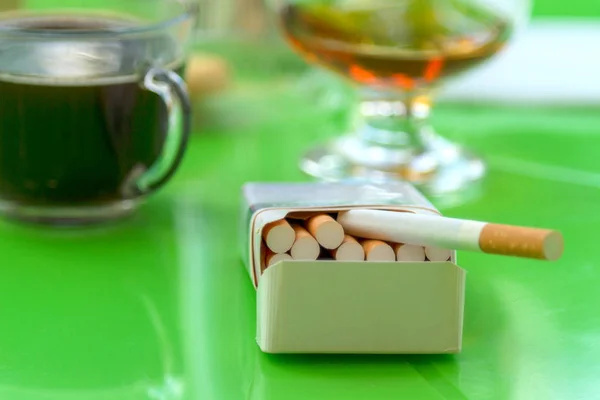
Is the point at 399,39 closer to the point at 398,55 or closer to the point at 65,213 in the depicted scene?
the point at 398,55

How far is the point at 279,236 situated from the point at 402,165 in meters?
0.31

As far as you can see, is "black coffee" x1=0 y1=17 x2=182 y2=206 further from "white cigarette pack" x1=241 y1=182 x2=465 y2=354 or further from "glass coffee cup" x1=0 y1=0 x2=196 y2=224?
"white cigarette pack" x1=241 y1=182 x2=465 y2=354

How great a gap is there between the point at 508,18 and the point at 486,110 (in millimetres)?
203

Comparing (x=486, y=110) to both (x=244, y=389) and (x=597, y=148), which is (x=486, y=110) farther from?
(x=244, y=389)

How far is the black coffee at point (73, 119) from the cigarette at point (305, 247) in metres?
0.19

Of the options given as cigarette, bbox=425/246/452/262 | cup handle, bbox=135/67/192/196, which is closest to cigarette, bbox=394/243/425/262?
cigarette, bbox=425/246/452/262

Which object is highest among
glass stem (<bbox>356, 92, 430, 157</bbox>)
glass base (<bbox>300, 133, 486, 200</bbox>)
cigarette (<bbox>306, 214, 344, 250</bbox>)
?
glass stem (<bbox>356, 92, 430, 157</bbox>)

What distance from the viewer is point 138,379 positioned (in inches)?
20.8

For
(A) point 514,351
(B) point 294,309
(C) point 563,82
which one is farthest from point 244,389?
(C) point 563,82

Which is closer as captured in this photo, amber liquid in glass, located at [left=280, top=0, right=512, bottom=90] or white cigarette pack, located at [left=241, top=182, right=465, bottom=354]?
white cigarette pack, located at [left=241, top=182, right=465, bottom=354]

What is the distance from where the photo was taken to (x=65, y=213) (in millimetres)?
707

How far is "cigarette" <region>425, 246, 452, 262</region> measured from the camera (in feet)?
1.81

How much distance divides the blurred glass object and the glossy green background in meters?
0.04

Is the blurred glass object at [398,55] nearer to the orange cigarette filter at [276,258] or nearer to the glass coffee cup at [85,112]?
the glass coffee cup at [85,112]
